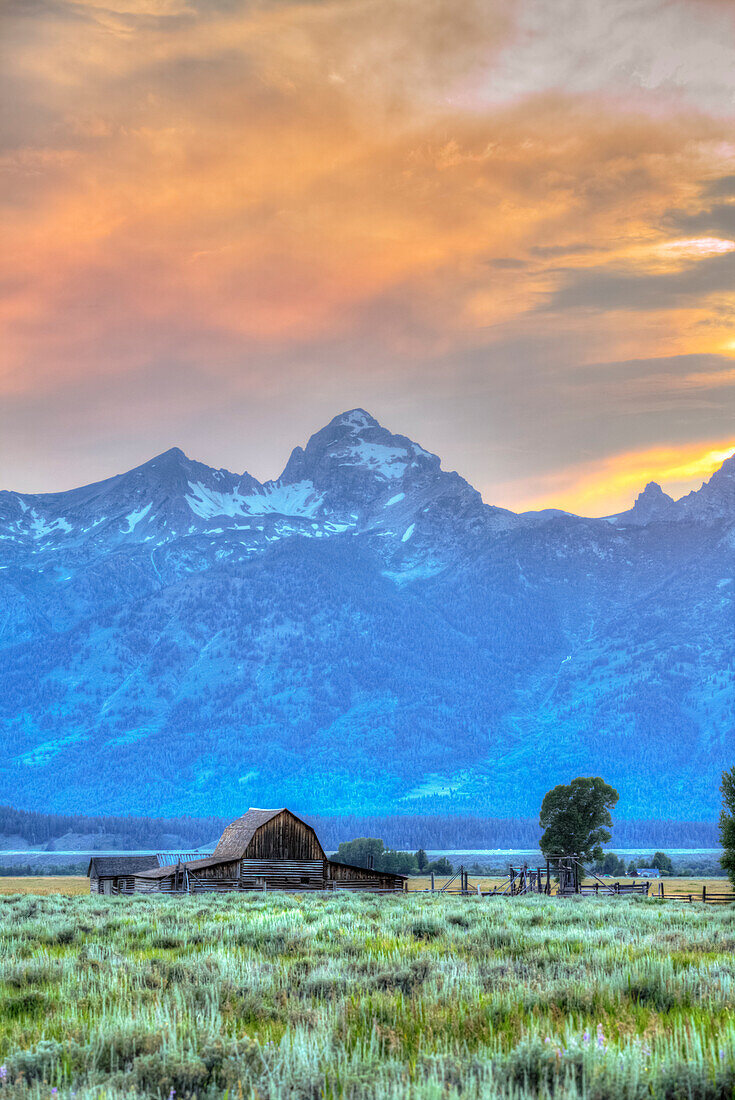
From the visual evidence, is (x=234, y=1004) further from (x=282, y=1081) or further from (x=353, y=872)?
(x=353, y=872)

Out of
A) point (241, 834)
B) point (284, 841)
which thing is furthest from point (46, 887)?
point (284, 841)

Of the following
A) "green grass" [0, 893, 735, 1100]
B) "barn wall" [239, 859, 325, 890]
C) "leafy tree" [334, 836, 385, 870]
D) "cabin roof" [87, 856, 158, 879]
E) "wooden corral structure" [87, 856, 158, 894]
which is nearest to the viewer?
"green grass" [0, 893, 735, 1100]

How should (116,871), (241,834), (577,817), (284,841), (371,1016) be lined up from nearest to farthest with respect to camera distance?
(371,1016), (284,841), (241,834), (116,871), (577,817)

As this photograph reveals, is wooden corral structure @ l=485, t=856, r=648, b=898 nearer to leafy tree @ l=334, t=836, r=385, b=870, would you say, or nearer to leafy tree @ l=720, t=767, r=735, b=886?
leafy tree @ l=720, t=767, r=735, b=886

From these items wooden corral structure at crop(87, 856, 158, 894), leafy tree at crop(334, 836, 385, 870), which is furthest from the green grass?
leafy tree at crop(334, 836, 385, 870)

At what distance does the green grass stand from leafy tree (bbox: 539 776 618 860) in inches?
2232

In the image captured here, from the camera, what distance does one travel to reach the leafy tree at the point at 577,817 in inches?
2778

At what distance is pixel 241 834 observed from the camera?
5712 centimetres

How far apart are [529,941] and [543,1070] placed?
9782 millimetres

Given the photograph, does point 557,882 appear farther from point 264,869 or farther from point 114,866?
point 114,866

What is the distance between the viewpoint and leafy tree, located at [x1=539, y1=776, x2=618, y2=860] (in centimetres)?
7056

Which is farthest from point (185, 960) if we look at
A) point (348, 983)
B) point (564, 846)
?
point (564, 846)

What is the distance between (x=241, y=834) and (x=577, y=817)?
27410 millimetres

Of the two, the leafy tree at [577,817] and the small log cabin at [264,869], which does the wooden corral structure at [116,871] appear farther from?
the leafy tree at [577,817]
